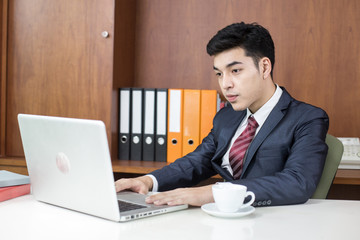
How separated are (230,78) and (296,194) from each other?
57 centimetres

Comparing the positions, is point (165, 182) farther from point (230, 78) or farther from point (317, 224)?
point (317, 224)

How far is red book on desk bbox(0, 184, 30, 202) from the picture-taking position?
1235mm

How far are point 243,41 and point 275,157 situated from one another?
1.47 ft

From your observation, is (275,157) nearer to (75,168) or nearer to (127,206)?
(127,206)

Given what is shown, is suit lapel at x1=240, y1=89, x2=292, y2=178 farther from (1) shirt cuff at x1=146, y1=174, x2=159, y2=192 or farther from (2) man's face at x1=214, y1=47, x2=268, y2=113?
(1) shirt cuff at x1=146, y1=174, x2=159, y2=192

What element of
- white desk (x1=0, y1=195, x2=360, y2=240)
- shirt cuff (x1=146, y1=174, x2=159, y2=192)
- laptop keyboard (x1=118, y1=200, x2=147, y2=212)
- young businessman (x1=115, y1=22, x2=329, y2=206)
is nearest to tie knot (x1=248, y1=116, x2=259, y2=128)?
young businessman (x1=115, y1=22, x2=329, y2=206)

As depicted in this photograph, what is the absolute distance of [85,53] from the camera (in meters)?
2.33

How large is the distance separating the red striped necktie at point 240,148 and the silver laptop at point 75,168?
1.93 ft

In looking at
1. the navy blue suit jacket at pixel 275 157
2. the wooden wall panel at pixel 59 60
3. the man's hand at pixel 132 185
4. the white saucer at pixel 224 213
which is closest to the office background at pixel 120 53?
the wooden wall panel at pixel 59 60

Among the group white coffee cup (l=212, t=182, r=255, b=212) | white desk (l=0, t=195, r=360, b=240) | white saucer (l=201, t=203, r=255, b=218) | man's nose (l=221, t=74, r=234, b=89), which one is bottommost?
white desk (l=0, t=195, r=360, b=240)

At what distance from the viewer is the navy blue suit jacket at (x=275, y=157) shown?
128 centimetres

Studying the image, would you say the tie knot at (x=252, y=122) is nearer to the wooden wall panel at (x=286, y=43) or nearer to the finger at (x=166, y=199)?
the finger at (x=166, y=199)

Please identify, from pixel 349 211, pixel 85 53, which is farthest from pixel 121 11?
pixel 349 211

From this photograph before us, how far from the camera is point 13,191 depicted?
49.9 inches
